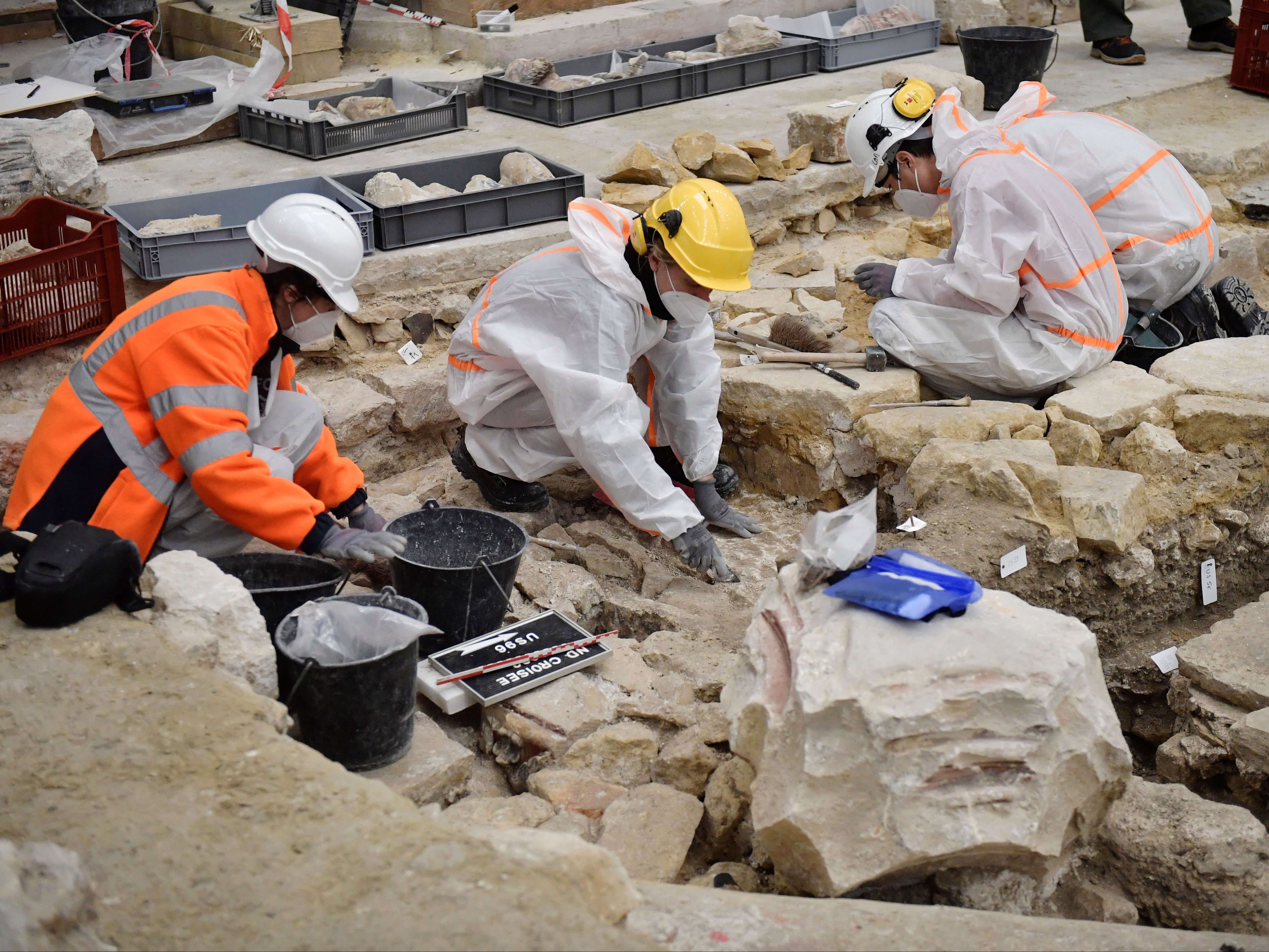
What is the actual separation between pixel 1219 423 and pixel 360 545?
10.5 ft

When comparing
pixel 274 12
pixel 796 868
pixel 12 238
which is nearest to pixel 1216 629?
pixel 796 868

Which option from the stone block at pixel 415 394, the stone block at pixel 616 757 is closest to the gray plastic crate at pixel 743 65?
the stone block at pixel 415 394

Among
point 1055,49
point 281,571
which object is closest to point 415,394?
point 281,571

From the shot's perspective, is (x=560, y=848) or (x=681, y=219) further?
(x=681, y=219)

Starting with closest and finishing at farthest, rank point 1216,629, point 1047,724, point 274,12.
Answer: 1. point 1047,724
2. point 1216,629
3. point 274,12

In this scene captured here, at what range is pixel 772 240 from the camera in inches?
262

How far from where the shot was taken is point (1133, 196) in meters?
5.11

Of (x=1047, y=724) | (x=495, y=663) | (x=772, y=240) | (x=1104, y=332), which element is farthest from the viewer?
(x=772, y=240)

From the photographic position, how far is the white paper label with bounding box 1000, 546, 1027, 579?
3.99m

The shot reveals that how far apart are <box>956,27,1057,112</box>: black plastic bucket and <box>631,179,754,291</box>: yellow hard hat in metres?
4.32

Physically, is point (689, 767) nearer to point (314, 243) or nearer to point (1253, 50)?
point (314, 243)

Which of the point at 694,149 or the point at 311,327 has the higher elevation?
the point at 311,327

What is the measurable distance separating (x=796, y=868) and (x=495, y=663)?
43.6 inches

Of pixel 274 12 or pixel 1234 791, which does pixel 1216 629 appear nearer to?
pixel 1234 791
